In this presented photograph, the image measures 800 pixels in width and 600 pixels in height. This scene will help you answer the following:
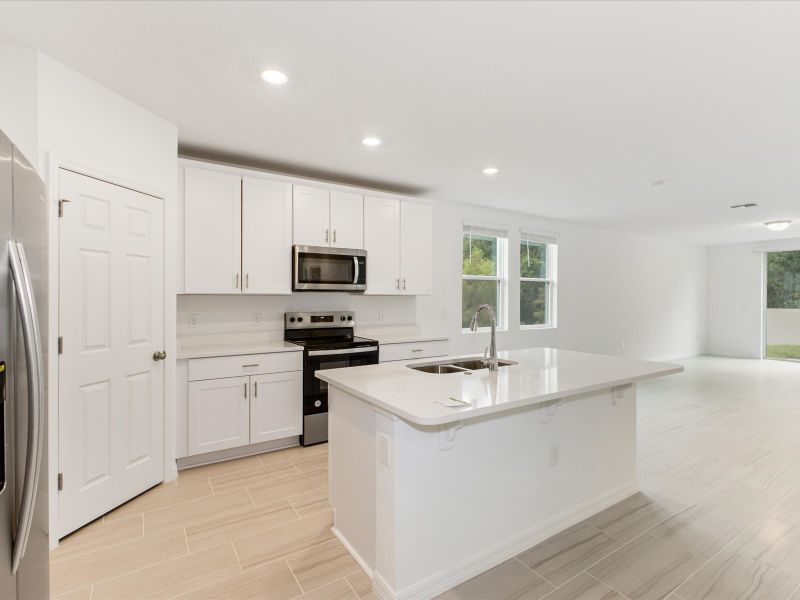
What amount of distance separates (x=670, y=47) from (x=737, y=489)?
2741 millimetres

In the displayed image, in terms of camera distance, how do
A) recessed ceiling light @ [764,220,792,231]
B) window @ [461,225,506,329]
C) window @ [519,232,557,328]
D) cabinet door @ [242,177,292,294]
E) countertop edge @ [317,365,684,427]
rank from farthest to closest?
1. recessed ceiling light @ [764,220,792,231]
2. window @ [519,232,557,328]
3. window @ [461,225,506,329]
4. cabinet door @ [242,177,292,294]
5. countertop edge @ [317,365,684,427]

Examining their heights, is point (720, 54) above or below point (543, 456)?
above

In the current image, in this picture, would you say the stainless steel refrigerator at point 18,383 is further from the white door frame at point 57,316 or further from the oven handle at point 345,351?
the oven handle at point 345,351

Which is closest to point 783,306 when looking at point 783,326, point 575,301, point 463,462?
point 783,326

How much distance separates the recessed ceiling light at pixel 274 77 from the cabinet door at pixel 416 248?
2157 millimetres

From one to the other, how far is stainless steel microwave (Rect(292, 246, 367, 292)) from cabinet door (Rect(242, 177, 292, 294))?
0.30 ft

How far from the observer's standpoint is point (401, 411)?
1.61 metres

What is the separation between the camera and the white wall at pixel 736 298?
8.52m

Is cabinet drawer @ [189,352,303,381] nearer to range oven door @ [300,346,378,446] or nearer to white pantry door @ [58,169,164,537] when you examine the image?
range oven door @ [300,346,378,446]

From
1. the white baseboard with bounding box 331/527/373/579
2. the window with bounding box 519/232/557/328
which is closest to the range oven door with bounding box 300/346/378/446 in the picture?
the white baseboard with bounding box 331/527/373/579

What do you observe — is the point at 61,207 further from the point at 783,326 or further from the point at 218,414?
the point at 783,326

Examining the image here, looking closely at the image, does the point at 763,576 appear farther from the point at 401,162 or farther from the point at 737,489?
the point at 401,162

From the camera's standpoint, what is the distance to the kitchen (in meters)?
1.80

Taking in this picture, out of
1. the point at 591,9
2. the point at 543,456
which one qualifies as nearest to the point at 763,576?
the point at 543,456
